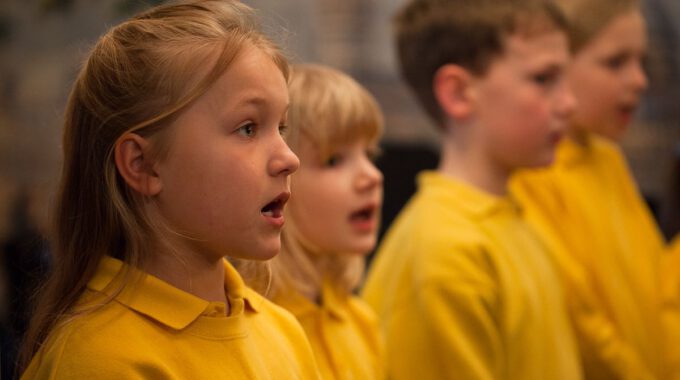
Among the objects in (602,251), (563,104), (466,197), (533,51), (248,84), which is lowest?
(602,251)

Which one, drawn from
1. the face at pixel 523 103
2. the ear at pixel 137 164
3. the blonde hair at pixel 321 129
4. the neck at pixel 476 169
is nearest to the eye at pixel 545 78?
the face at pixel 523 103

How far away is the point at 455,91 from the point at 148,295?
1.42 metres

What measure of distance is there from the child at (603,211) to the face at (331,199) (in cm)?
88

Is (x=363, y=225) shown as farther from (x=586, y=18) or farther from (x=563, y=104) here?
(x=586, y=18)

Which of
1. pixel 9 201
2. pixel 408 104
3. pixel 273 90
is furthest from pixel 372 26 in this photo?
pixel 273 90

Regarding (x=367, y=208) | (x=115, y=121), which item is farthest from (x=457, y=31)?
(x=115, y=121)

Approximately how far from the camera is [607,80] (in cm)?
310

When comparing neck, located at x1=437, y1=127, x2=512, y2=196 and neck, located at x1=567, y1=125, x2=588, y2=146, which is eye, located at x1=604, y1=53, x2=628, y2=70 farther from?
neck, located at x1=437, y1=127, x2=512, y2=196

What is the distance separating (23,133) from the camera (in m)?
3.53

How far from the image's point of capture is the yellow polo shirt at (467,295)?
90.0 inches

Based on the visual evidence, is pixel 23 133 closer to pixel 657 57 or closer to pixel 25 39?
pixel 25 39

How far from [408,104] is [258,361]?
111 inches

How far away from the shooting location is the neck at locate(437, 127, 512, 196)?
260 cm

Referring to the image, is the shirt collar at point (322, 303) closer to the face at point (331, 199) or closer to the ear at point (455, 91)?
the face at point (331, 199)
